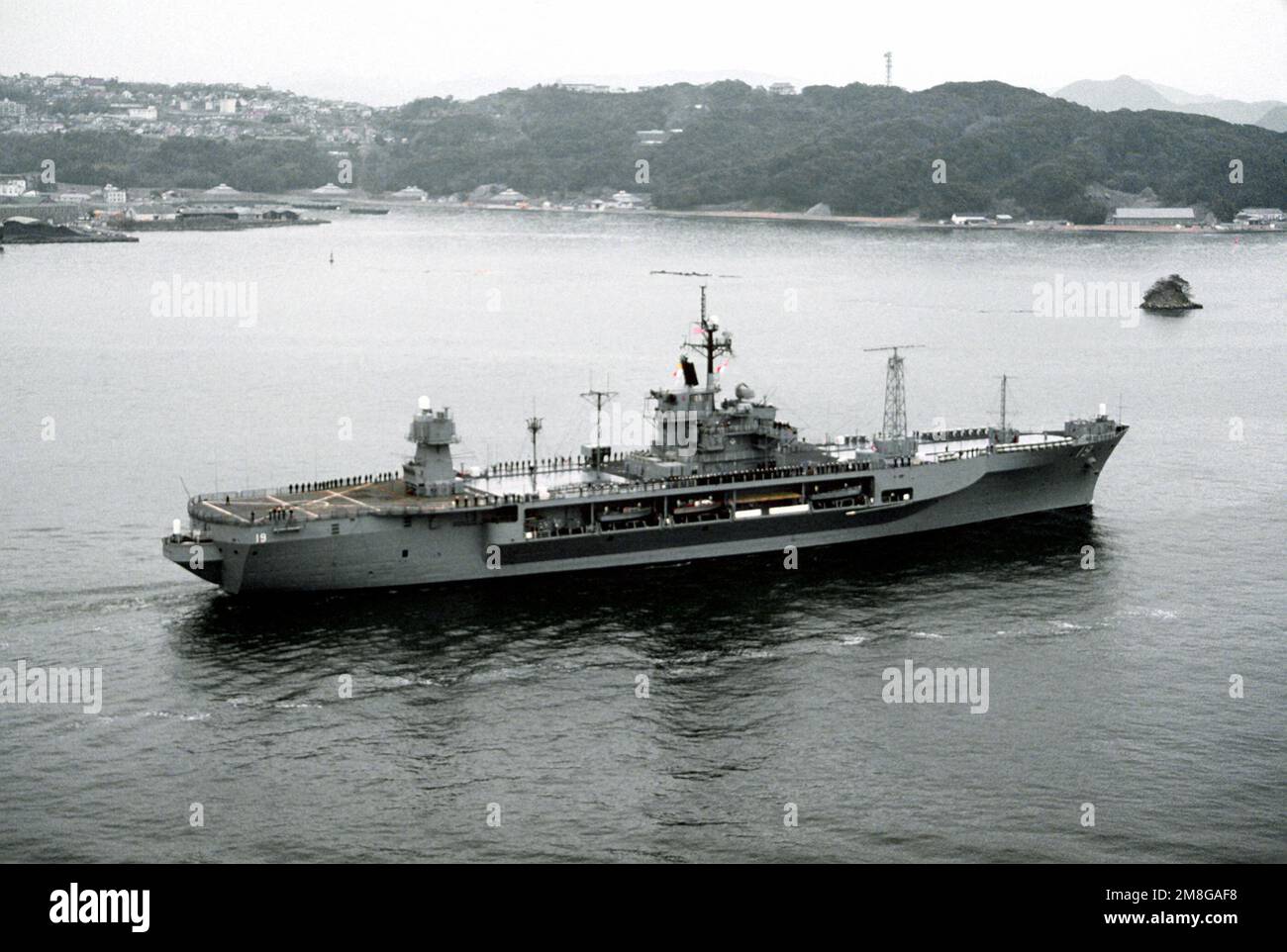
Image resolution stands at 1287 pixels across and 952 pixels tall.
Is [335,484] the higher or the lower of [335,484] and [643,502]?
the higher

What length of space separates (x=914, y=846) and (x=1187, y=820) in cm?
533

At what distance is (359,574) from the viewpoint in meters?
44.6

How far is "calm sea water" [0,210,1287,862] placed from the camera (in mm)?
30297


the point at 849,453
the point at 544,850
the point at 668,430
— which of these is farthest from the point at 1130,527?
the point at 544,850

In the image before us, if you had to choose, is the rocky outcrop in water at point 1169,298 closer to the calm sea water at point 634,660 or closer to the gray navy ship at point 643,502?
the calm sea water at point 634,660

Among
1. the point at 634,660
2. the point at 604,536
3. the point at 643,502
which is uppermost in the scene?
the point at 643,502

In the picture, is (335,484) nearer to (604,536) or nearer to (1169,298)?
(604,536)

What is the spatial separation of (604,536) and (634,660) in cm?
842

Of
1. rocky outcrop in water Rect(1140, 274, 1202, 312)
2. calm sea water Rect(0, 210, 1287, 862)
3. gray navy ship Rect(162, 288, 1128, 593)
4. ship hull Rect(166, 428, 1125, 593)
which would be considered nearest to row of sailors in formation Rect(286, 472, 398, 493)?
gray navy ship Rect(162, 288, 1128, 593)

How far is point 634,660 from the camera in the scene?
39.7 m

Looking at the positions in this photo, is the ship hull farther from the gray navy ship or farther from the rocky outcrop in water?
the rocky outcrop in water

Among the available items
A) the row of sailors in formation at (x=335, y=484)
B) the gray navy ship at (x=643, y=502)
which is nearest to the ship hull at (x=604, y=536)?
the gray navy ship at (x=643, y=502)

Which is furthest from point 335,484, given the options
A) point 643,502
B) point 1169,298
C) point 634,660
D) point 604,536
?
point 1169,298

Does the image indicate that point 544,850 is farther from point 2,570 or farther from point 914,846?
point 2,570
